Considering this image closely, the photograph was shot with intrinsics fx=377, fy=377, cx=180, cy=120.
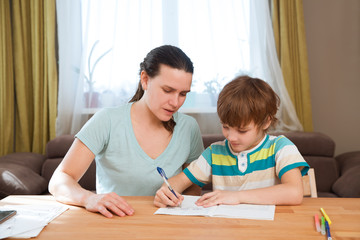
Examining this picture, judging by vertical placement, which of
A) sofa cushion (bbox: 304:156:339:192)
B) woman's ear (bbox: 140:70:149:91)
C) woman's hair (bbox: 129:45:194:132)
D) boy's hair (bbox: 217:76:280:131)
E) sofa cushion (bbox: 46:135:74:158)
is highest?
woman's hair (bbox: 129:45:194:132)

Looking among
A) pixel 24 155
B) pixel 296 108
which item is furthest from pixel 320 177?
pixel 24 155

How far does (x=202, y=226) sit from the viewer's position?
1072 mm

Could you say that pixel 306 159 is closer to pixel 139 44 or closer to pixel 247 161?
pixel 247 161

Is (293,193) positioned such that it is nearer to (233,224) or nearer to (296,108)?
(233,224)

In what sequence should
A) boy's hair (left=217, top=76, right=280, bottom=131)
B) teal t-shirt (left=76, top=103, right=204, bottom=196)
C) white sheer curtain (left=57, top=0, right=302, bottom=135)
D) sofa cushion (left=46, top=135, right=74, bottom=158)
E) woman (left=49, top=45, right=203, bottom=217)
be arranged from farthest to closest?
white sheer curtain (left=57, top=0, right=302, bottom=135) < sofa cushion (left=46, top=135, right=74, bottom=158) < teal t-shirt (left=76, top=103, right=204, bottom=196) < woman (left=49, top=45, right=203, bottom=217) < boy's hair (left=217, top=76, right=280, bottom=131)

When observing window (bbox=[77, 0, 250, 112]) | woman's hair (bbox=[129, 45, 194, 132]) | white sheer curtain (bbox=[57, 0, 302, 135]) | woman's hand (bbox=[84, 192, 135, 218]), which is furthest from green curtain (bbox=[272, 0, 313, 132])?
woman's hand (bbox=[84, 192, 135, 218])

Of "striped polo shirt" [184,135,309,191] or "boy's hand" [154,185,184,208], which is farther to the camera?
"striped polo shirt" [184,135,309,191]

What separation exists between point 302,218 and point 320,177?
71.8 inches

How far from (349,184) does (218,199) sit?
158 centimetres

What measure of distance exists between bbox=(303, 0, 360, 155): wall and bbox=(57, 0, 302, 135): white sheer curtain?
51cm

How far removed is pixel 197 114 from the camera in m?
3.38

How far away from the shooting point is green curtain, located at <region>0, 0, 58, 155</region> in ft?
10.9

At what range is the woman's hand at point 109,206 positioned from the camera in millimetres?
1188

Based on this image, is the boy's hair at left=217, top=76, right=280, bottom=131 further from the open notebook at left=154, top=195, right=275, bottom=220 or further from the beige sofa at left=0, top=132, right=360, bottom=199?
the beige sofa at left=0, top=132, right=360, bottom=199
